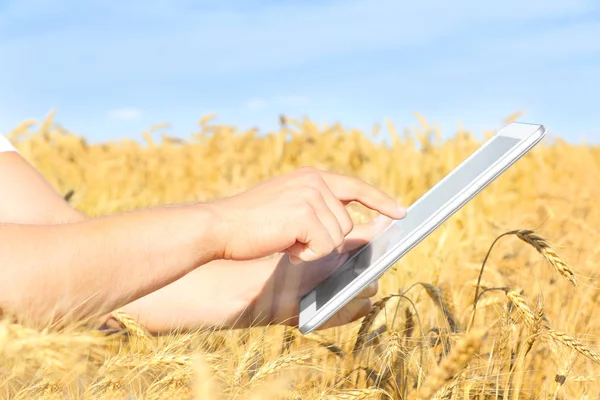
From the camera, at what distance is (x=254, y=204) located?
1.02 m

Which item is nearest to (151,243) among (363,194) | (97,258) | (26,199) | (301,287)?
(97,258)

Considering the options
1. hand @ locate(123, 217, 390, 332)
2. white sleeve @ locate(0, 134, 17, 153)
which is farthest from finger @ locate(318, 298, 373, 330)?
white sleeve @ locate(0, 134, 17, 153)

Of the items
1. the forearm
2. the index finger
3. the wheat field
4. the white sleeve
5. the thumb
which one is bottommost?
the wheat field

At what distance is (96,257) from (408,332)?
79 cm

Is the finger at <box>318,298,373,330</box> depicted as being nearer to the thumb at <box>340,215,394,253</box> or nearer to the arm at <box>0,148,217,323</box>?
the thumb at <box>340,215,394,253</box>

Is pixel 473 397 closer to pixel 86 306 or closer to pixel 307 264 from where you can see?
pixel 307 264

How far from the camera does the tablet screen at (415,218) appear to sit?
111 cm

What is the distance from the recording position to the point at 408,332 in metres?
1.55

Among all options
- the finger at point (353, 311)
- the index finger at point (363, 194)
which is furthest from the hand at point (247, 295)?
the index finger at point (363, 194)

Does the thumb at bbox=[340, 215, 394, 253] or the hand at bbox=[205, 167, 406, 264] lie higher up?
the hand at bbox=[205, 167, 406, 264]

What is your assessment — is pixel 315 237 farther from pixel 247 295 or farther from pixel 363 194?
pixel 247 295

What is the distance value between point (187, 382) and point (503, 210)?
301cm

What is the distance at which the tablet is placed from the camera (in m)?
1.08

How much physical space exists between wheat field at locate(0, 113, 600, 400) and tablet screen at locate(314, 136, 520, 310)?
12 cm
